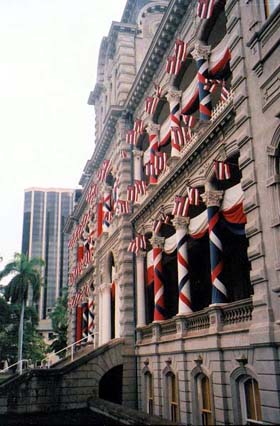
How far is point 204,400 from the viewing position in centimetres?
1524

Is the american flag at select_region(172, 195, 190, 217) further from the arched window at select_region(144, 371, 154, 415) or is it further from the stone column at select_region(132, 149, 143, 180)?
the arched window at select_region(144, 371, 154, 415)

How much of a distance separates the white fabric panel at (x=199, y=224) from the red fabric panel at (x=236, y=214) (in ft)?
5.22

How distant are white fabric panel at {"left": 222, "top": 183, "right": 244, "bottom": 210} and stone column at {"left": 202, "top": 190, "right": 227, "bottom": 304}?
1.10 feet

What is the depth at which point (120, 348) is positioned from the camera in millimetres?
22484

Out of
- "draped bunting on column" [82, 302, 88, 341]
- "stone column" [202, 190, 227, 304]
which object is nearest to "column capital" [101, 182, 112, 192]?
"draped bunting on column" [82, 302, 88, 341]

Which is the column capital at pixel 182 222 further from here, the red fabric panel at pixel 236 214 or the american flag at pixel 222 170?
the american flag at pixel 222 170

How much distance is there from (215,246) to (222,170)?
2.59 meters

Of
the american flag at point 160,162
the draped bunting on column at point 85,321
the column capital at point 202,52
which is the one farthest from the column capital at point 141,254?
the draped bunting on column at point 85,321

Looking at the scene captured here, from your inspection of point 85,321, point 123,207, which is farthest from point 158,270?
point 85,321

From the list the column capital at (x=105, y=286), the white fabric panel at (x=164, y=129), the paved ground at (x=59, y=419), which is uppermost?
the white fabric panel at (x=164, y=129)

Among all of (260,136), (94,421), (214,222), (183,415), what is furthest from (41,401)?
(260,136)

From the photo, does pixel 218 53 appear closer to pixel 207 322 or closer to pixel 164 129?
pixel 164 129

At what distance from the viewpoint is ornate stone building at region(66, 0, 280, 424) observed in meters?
12.7

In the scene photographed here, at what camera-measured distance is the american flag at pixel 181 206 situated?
1817 centimetres
